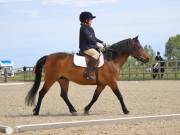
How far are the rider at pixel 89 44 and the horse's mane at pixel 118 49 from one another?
0.45 meters

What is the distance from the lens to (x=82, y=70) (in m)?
12.5

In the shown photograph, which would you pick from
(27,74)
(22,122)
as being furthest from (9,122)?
(27,74)

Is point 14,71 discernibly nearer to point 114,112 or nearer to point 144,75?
point 144,75

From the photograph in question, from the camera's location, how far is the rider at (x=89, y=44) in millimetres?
12305

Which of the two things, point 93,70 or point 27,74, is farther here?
point 27,74

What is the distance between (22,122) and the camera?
34.7 ft

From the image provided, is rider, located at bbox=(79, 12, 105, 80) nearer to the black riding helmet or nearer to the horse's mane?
the black riding helmet

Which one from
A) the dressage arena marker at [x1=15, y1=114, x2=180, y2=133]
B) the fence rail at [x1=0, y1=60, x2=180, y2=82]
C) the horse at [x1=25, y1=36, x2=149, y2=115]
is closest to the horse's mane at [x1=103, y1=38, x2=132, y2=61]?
the horse at [x1=25, y1=36, x2=149, y2=115]

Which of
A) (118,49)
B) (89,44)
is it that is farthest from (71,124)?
(118,49)

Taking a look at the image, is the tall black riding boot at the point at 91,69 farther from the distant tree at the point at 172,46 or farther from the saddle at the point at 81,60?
the distant tree at the point at 172,46

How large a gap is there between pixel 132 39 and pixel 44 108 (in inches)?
137

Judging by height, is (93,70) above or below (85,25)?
below

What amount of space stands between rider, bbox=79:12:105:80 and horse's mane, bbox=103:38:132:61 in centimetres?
45

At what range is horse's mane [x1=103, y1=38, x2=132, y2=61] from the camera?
12.9 metres
